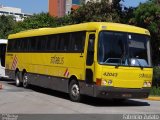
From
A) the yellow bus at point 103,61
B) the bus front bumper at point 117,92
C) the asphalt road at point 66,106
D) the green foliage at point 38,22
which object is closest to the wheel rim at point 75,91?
the yellow bus at point 103,61

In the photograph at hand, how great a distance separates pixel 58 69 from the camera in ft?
67.6

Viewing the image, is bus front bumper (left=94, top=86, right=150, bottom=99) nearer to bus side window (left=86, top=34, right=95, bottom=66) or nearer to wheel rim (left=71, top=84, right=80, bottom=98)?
bus side window (left=86, top=34, right=95, bottom=66)

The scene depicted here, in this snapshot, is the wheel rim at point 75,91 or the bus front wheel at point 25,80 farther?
the bus front wheel at point 25,80

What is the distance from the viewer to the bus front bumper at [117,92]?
55.4 feet

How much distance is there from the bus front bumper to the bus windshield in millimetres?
907

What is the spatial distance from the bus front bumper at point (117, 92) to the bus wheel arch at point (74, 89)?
1.55 metres

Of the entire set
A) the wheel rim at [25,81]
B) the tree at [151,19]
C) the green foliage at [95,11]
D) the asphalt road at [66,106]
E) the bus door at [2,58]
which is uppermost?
the green foliage at [95,11]

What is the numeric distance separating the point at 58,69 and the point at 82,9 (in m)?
14.4

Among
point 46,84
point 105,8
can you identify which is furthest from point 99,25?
point 105,8

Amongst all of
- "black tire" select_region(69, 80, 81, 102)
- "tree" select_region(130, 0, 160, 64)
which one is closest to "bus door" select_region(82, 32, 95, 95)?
"black tire" select_region(69, 80, 81, 102)

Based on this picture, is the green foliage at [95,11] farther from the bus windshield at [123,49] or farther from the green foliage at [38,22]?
the green foliage at [38,22]

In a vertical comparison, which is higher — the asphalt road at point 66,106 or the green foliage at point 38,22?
the green foliage at point 38,22

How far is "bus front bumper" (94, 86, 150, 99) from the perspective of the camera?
55.4ft

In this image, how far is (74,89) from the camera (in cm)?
1869
